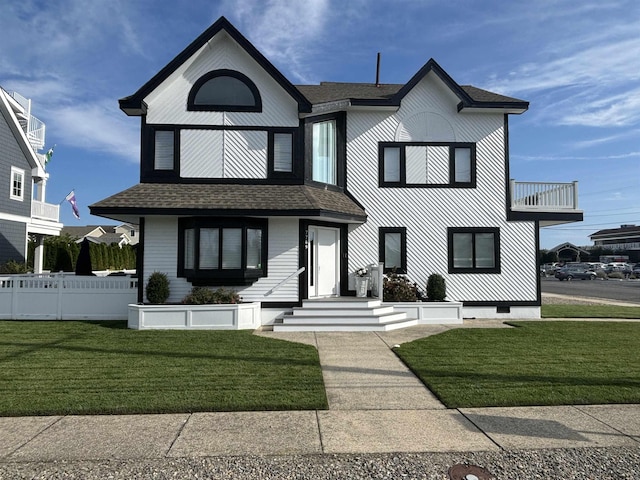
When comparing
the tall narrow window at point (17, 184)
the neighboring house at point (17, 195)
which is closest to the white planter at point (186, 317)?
the neighboring house at point (17, 195)

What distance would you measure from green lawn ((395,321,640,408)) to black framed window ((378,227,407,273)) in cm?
360

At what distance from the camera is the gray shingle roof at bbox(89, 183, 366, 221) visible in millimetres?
11195

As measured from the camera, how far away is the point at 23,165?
71.7 ft

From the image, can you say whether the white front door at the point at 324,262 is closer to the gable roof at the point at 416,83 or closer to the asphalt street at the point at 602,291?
the gable roof at the point at 416,83

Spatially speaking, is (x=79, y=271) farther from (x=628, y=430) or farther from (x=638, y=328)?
(x=638, y=328)

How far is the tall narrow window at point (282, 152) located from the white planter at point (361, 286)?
13.5 feet

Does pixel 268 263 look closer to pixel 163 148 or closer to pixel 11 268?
pixel 163 148

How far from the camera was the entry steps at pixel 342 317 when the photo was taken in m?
11.2

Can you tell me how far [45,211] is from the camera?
24.0 meters

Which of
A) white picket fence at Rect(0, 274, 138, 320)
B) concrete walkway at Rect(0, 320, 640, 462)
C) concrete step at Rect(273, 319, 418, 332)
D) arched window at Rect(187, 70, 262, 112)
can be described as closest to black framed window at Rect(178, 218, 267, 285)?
concrete step at Rect(273, 319, 418, 332)

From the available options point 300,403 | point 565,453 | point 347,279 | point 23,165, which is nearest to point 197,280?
point 347,279

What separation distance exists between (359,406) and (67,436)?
134 inches

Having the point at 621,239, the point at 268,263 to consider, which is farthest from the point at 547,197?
the point at 621,239

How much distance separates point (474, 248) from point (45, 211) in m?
23.5
